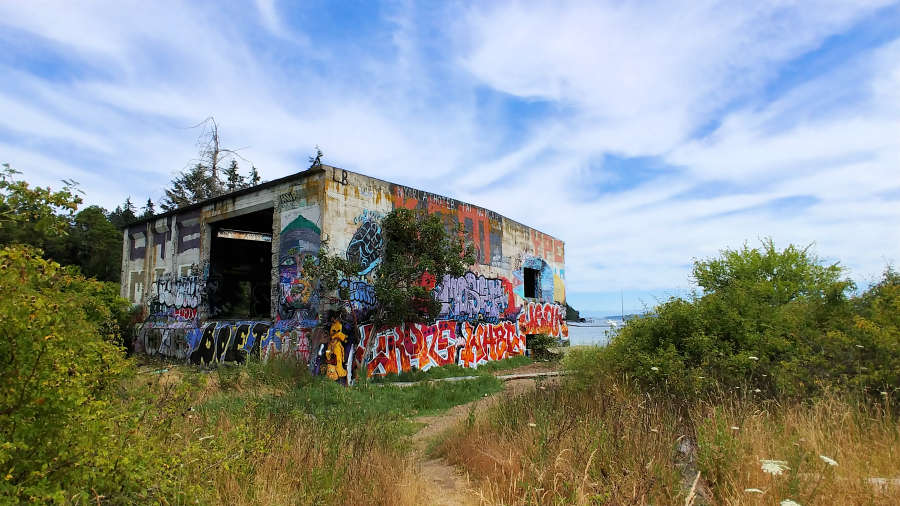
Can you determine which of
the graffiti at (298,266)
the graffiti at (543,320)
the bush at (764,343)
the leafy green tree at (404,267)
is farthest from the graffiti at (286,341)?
the graffiti at (543,320)

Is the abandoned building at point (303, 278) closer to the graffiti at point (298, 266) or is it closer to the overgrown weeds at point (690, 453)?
the graffiti at point (298, 266)

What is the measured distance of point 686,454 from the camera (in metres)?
4.31

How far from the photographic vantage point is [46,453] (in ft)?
8.34

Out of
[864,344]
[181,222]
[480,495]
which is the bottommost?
[480,495]

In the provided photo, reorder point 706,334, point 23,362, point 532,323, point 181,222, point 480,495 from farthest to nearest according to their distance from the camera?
point 532,323 → point 181,222 → point 706,334 → point 480,495 → point 23,362

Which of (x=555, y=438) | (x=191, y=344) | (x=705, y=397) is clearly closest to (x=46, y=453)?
(x=555, y=438)

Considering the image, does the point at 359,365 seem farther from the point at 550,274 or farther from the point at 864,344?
the point at 550,274

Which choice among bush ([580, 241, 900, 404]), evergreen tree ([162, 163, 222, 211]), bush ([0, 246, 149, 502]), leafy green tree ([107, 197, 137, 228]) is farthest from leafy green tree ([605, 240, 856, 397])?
leafy green tree ([107, 197, 137, 228])

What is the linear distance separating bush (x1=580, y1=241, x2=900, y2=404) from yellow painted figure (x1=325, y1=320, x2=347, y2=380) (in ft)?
20.3

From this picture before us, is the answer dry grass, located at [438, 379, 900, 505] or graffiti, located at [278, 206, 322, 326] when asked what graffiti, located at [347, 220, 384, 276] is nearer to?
graffiti, located at [278, 206, 322, 326]

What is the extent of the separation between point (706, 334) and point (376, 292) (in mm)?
7392

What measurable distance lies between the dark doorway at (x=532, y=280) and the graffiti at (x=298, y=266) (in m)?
11.3

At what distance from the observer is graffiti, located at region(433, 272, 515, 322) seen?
50.7 feet

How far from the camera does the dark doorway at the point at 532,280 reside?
2138 cm
